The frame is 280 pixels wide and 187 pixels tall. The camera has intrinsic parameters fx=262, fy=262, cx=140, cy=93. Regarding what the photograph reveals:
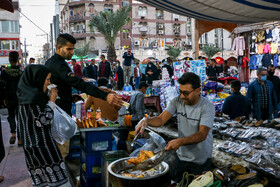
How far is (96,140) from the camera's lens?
3.88m

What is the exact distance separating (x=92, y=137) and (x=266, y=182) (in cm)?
236

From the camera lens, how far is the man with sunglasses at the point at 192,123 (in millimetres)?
2828

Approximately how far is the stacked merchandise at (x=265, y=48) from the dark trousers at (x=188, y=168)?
388 inches

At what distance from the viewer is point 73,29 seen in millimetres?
55375

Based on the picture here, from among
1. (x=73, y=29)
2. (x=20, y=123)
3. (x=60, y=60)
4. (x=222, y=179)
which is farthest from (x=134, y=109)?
(x=73, y=29)

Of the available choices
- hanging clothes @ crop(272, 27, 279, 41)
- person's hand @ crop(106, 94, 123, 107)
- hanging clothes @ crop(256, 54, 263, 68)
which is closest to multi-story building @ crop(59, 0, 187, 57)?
hanging clothes @ crop(256, 54, 263, 68)

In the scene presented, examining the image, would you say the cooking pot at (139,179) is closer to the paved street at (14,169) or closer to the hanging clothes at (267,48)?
the paved street at (14,169)

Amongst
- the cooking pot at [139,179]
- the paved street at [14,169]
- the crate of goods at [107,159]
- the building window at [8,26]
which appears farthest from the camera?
the building window at [8,26]

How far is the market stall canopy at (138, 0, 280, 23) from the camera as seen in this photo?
13.2ft

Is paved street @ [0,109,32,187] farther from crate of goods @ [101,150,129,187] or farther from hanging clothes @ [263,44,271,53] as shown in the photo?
hanging clothes @ [263,44,271,53]

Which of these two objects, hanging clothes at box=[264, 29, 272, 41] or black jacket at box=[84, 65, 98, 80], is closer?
hanging clothes at box=[264, 29, 272, 41]

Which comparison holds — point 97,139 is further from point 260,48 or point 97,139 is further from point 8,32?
point 8,32

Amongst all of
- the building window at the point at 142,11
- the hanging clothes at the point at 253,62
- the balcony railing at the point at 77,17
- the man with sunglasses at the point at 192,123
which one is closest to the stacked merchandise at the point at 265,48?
the hanging clothes at the point at 253,62

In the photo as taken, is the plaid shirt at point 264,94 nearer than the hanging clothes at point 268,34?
Yes
